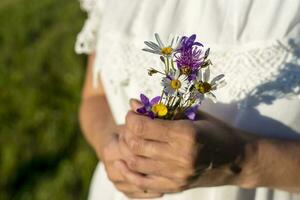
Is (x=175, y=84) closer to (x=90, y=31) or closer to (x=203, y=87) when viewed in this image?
(x=203, y=87)

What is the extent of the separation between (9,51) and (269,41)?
3.11 metres

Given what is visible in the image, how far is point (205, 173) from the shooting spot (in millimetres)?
1278

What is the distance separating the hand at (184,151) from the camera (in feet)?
3.96

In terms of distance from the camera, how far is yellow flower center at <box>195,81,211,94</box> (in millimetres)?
1092

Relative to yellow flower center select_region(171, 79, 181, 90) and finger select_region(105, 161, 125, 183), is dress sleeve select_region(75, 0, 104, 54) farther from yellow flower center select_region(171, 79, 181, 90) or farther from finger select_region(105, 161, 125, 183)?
yellow flower center select_region(171, 79, 181, 90)

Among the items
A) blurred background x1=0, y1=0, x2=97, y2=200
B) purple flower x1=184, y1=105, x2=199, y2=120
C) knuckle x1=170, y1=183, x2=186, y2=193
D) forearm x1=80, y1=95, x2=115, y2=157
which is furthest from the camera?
blurred background x1=0, y1=0, x2=97, y2=200

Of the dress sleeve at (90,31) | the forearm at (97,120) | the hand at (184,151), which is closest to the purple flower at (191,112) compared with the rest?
the hand at (184,151)

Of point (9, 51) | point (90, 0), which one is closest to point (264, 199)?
point (90, 0)

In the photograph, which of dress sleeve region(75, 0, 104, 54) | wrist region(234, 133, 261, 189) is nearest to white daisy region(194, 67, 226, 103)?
wrist region(234, 133, 261, 189)

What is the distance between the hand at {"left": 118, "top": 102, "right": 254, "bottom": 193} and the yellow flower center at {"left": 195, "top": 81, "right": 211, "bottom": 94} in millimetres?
111

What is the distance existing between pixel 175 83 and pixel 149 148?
0.19 metres

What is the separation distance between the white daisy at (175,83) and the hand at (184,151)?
0.33 ft

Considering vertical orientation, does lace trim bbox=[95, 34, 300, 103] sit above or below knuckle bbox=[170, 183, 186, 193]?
above

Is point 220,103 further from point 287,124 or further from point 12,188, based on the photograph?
point 12,188
